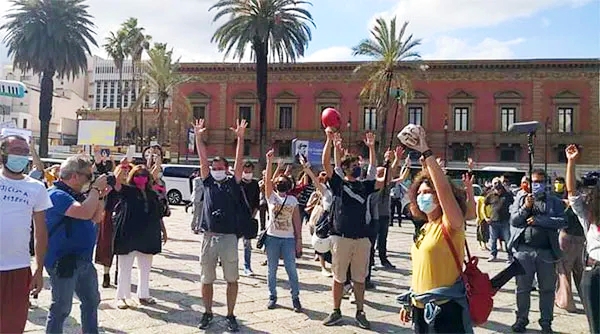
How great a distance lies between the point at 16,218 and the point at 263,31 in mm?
27709

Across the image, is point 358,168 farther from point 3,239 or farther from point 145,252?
point 3,239

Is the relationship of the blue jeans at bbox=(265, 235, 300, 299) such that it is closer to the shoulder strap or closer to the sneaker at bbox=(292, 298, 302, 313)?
the sneaker at bbox=(292, 298, 302, 313)

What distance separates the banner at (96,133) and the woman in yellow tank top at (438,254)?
72.1ft

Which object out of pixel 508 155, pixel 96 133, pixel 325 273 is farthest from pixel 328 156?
pixel 508 155

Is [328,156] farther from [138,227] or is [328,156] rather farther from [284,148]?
[284,148]

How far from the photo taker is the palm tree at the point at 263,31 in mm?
30109

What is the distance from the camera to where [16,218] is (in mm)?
3422

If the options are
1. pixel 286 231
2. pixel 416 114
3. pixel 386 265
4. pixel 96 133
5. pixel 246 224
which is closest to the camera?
pixel 246 224

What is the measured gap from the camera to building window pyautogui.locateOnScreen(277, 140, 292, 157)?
1839 inches

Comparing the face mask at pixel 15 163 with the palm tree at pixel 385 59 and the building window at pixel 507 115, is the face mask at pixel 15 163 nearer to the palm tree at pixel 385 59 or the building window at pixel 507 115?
the palm tree at pixel 385 59

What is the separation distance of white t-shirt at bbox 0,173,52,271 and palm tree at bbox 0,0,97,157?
31175 mm

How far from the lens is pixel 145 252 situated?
6.00 m

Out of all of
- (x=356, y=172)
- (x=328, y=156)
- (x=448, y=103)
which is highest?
(x=448, y=103)

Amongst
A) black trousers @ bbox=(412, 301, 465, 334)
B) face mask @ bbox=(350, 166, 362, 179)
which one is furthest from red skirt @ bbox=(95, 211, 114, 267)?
black trousers @ bbox=(412, 301, 465, 334)
